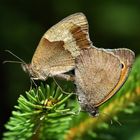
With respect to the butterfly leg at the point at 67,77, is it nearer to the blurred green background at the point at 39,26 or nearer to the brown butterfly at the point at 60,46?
the brown butterfly at the point at 60,46

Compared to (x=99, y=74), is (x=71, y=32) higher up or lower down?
higher up

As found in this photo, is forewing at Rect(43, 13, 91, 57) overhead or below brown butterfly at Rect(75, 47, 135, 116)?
overhead

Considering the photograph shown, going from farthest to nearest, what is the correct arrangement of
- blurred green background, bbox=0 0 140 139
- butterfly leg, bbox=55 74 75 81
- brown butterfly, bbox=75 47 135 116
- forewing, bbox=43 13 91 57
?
blurred green background, bbox=0 0 140 139
forewing, bbox=43 13 91 57
butterfly leg, bbox=55 74 75 81
brown butterfly, bbox=75 47 135 116

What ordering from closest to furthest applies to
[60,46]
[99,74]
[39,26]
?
[99,74] < [60,46] < [39,26]

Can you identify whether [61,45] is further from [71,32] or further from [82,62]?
[82,62]

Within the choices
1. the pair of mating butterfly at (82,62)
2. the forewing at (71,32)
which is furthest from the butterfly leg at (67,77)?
the forewing at (71,32)

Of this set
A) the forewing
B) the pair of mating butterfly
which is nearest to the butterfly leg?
the pair of mating butterfly

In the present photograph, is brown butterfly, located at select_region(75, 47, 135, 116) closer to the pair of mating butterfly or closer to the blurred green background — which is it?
the pair of mating butterfly

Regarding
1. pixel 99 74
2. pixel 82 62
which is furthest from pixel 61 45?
pixel 99 74
